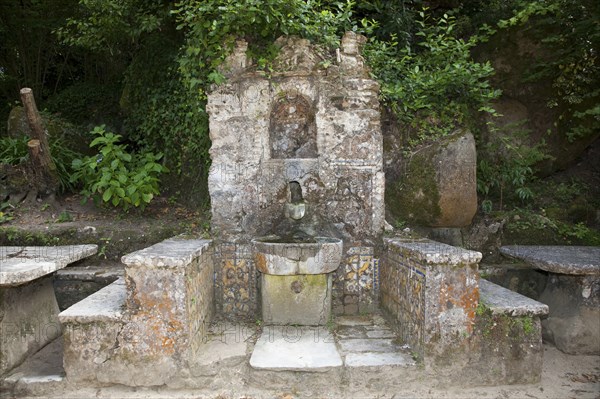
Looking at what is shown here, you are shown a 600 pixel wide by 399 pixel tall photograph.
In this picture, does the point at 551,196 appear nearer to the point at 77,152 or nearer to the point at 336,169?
the point at 336,169

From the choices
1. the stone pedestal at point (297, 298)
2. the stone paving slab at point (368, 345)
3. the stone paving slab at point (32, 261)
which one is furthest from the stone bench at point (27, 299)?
the stone paving slab at point (368, 345)

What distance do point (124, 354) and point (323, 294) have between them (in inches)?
74.4

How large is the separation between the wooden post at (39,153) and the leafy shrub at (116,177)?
12.9 inches

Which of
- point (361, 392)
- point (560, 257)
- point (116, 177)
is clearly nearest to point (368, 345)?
point (361, 392)

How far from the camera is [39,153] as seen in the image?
229 inches

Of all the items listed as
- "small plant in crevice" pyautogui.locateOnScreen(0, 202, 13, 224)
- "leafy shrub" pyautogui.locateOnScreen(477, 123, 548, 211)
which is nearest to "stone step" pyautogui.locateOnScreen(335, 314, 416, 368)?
"leafy shrub" pyautogui.locateOnScreen(477, 123, 548, 211)

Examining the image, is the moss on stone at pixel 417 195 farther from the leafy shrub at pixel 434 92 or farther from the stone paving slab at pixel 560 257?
the stone paving slab at pixel 560 257

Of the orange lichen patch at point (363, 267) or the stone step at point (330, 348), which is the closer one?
the stone step at point (330, 348)

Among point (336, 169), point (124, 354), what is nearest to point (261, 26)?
point (336, 169)

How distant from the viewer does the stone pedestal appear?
4219 millimetres

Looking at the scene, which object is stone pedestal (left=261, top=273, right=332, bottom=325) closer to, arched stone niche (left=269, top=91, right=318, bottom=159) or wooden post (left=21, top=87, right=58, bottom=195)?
arched stone niche (left=269, top=91, right=318, bottom=159)

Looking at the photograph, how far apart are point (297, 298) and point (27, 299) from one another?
2.56m

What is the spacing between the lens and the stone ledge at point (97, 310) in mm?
3298

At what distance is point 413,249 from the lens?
3.72 m
